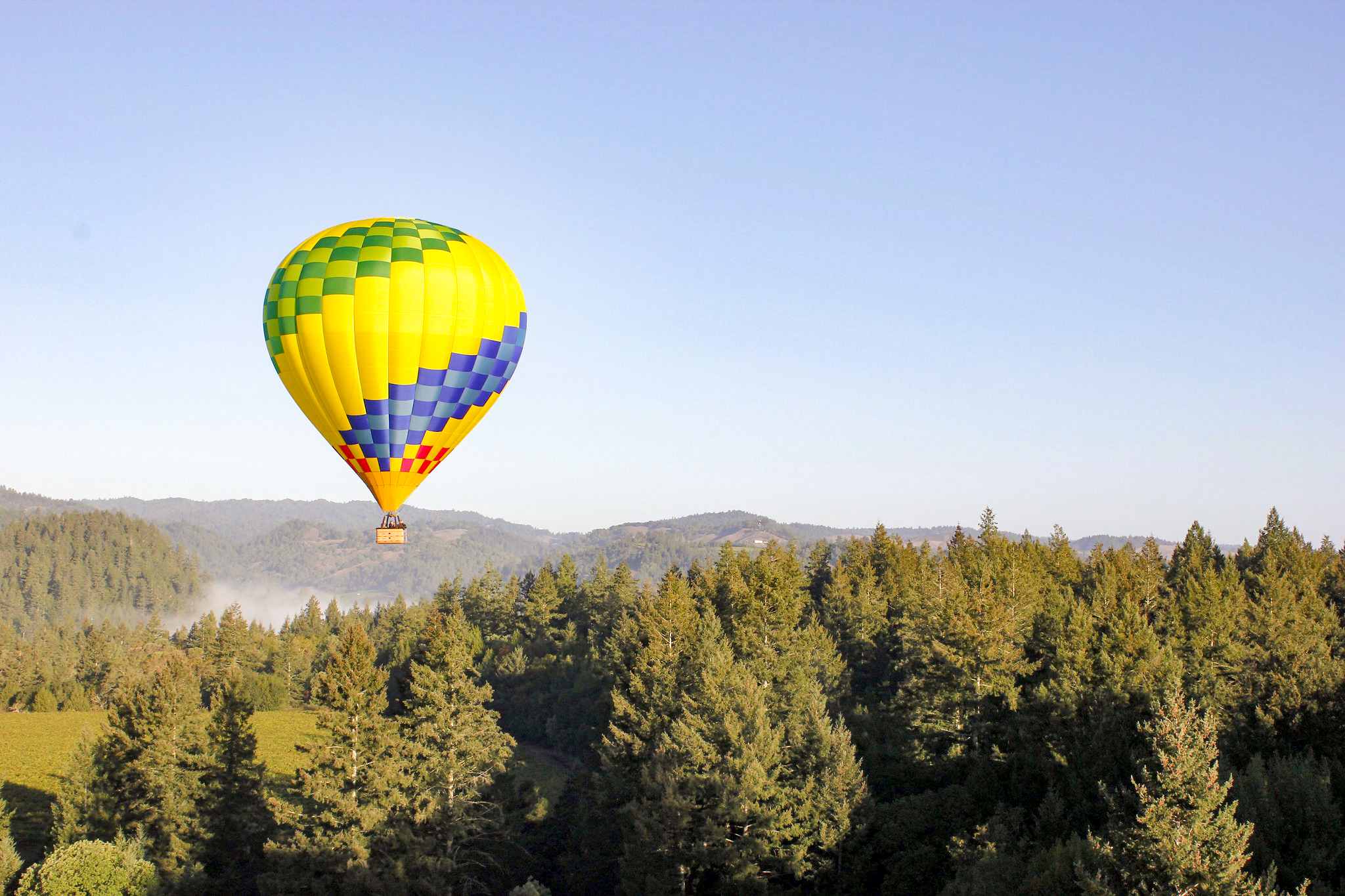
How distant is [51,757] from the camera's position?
7212cm

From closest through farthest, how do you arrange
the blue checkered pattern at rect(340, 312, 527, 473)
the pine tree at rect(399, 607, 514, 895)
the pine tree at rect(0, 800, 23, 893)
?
the blue checkered pattern at rect(340, 312, 527, 473)
the pine tree at rect(0, 800, 23, 893)
the pine tree at rect(399, 607, 514, 895)

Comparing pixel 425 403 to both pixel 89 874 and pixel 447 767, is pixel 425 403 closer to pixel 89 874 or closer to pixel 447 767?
pixel 447 767

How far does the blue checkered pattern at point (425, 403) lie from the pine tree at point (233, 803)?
17284 millimetres

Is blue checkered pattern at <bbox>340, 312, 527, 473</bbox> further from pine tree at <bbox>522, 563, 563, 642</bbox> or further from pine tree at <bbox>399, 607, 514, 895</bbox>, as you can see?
pine tree at <bbox>522, 563, 563, 642</bbox>

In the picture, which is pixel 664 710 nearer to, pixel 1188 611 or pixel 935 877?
pixel 935 877

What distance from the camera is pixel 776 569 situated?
5650cm

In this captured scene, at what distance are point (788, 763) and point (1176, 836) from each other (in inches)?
734

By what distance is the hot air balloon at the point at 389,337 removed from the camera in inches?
1368

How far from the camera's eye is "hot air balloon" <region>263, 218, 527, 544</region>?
3475 centimetres

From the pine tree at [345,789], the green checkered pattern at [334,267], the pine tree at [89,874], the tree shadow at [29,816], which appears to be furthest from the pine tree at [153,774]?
the green checkered pattern at [334,267]

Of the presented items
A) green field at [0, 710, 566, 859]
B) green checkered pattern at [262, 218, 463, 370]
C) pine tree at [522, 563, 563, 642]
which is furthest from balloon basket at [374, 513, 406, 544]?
pine tree at [522, 563, 563, 642]

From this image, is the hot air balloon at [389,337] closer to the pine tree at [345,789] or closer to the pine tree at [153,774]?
the pine tree at [345,789]

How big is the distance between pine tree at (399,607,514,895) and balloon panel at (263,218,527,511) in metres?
10.8

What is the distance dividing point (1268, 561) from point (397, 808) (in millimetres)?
57984
